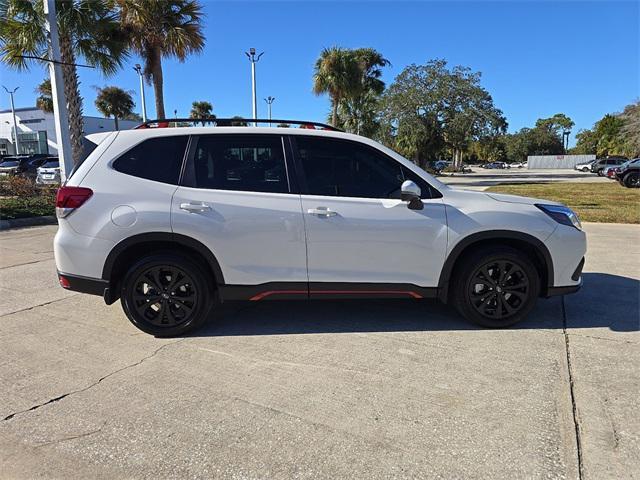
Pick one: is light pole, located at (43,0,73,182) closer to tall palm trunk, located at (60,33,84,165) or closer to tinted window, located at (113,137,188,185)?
tall palm trunk, located at (60,33,84,165)

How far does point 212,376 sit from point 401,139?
3367cm

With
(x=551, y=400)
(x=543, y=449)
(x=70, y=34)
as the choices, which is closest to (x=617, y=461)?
(x=543, y=449)

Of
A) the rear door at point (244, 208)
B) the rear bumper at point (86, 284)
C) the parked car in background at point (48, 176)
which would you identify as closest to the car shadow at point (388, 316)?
the rear door at point (244, 208)

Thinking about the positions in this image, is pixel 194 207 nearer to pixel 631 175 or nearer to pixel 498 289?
pixel 498 289

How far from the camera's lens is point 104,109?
47781 millimetres

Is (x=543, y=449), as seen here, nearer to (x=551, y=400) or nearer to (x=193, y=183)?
(x=551, y=400)

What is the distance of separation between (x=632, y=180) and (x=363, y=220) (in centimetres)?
2432

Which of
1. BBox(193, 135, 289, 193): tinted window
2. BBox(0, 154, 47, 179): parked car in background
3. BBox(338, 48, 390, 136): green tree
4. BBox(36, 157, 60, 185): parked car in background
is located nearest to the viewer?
BBox(193, 135, 289, 193): tinted window

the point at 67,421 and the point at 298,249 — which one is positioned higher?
the point at 298,249

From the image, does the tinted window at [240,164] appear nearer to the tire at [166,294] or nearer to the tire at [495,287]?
the tire at [166,294]

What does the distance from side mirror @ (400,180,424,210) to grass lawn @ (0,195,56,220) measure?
11083mm

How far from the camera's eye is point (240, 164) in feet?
13.0

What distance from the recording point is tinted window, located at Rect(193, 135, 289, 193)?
3.94 m

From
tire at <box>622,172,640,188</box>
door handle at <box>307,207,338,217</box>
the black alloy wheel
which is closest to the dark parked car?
tire at <box>622,172,640,188</box>
